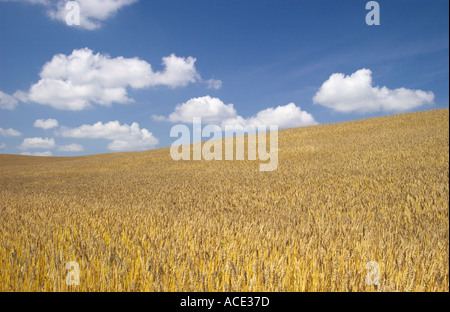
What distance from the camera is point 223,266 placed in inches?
97.3

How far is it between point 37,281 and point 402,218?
5.76m

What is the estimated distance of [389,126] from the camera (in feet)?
97.1

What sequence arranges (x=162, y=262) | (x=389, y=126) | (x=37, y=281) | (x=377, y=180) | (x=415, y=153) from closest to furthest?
(x=37, y=281) < (x=162, y=262) < (x=377, y=180) < (x=415, y=153) < (x=389, y=126)

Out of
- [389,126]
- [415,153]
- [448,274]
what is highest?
[389,126]

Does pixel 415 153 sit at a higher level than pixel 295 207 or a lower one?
higher

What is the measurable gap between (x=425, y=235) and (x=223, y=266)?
3.57 m

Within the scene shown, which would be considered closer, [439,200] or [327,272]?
[327,272]

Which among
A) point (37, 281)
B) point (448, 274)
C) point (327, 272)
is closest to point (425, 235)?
point (448, 274)
